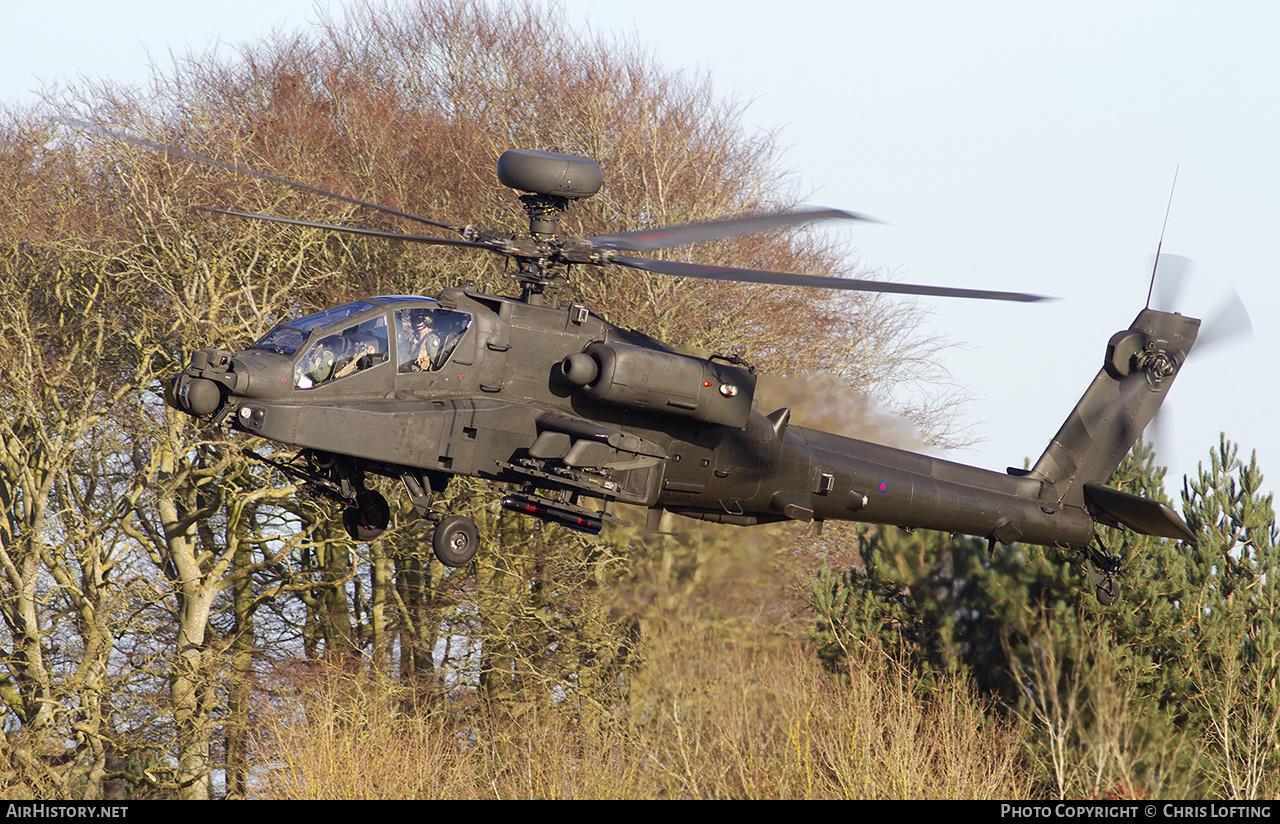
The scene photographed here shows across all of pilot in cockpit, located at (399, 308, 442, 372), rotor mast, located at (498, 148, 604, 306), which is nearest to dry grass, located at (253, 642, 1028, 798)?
rotor mast, located at (498, 148, 604, 306)

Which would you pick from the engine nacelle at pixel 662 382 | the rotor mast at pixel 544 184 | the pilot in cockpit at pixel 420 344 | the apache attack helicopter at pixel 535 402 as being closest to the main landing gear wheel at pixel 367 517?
the apache attack helicopter at pixel 535 402

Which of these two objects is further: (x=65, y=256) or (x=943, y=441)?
(x=943, y=441)

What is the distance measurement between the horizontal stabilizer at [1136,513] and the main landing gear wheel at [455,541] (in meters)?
7.82

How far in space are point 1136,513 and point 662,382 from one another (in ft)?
21.9

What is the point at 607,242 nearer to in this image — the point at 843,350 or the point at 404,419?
the point at 404,419

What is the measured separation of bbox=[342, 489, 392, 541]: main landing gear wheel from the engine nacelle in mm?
2302

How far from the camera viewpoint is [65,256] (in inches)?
889

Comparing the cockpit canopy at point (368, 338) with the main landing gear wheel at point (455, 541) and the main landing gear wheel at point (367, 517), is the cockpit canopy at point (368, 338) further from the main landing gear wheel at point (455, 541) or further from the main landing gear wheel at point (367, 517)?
the main landing gear wheel at point (367, 517)

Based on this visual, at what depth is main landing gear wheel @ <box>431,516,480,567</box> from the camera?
12336 millimetres

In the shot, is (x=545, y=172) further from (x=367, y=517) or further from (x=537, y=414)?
(x=367, y=517)

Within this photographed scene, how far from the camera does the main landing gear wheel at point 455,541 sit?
12336 mm

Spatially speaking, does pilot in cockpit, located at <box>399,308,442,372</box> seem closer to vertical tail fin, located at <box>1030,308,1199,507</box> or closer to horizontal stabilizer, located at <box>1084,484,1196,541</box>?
vertical tail fin, located at <box>1030,308,1199,507</box>

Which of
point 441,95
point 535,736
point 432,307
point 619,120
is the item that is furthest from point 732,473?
point 441,95

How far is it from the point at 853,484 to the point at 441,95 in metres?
19.3
